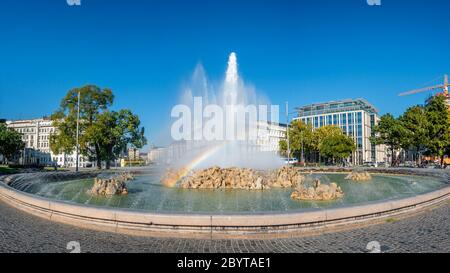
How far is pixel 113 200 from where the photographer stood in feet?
56.0

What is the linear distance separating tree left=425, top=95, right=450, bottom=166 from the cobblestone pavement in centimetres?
5180

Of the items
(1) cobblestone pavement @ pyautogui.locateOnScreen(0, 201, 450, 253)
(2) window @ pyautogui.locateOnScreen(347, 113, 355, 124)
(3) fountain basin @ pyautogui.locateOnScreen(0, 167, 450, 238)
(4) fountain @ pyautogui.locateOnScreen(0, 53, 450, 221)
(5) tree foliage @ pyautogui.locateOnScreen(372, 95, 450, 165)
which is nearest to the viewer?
(1) cobblestone pavement @ pyautogui.locateOnScreen(0, 201, 450, 253)

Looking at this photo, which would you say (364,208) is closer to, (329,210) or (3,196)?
(329,210)

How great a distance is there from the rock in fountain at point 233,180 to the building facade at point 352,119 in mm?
105359

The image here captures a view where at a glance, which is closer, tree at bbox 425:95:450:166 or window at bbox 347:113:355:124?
tree at bbox 425:95:450:166

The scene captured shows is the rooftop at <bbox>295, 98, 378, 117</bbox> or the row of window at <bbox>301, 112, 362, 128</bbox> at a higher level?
the rooftop at <bbox>295, 98, 378, 117</bbox>

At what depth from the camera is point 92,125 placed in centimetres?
4600

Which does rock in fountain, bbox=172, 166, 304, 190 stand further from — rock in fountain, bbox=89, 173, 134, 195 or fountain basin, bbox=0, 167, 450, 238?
fountain basin, bbox=0, 167, 450, 238

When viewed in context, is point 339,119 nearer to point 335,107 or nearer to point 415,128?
point 335,107

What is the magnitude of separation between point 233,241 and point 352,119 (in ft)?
426

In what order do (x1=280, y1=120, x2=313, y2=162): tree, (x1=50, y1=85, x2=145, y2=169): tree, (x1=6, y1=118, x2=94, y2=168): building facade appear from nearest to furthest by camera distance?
(x1=50, y1=85, x2=145, y2=169): tree → (x1=280, y1=120, x2=313, y2=162): tree → (x1=6, y1=118, x2=94, y2=168): building facade

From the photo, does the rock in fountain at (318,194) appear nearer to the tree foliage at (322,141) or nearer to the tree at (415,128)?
the tree at (415,128)

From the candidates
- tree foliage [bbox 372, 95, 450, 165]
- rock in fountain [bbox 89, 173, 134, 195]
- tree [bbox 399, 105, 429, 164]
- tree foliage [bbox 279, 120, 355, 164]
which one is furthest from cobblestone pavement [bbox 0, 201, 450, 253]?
tree foliage [bbox 279, 120, 355, 164]

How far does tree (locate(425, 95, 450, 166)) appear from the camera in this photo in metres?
52.7
